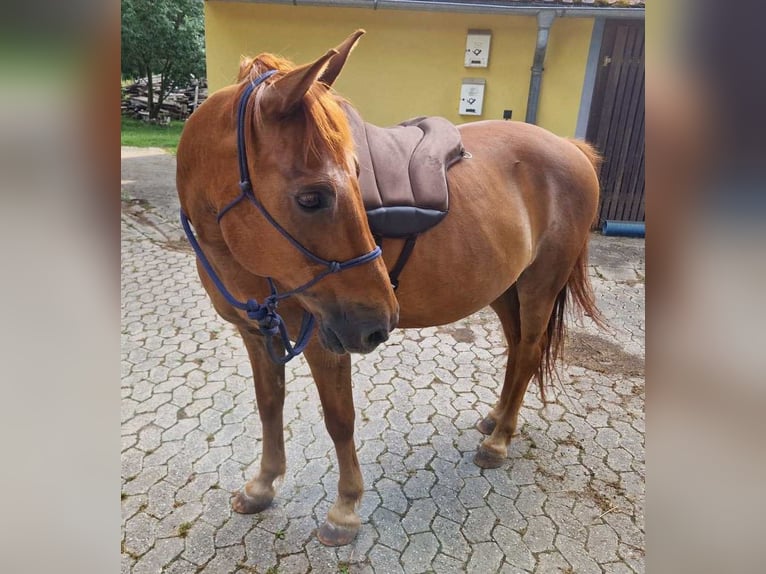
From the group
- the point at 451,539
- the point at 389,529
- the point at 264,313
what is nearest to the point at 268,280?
the point at 264,313

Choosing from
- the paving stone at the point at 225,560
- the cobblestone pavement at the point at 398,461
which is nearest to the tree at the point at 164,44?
the cobblestone pavement at the point at 398,461

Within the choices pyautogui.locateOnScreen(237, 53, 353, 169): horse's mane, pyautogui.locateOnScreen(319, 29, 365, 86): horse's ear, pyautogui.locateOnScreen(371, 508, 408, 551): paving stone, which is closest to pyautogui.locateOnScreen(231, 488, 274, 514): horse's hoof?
pyautogui.locateOnScreen(371, 508, 408, 551): paving stone

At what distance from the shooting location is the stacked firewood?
17.0 m

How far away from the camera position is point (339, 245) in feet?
4.19

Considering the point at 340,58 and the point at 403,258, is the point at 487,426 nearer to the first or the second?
the point at 403,258

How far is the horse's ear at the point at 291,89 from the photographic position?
1.11 metres

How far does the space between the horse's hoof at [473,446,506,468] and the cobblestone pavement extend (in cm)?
6

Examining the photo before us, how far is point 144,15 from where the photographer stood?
13.9m

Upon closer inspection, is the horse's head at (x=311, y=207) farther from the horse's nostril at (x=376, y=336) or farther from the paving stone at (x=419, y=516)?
the paving stone at (x=419, y=516)

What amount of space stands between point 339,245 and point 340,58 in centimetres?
54

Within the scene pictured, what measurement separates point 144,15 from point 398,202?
1597cm

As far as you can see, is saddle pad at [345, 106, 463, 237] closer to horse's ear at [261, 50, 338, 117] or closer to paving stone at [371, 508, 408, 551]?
horse's ear at [261, 50, 338, 117]

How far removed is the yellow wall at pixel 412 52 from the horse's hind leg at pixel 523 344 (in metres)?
4.68
